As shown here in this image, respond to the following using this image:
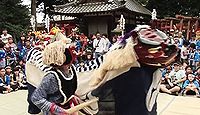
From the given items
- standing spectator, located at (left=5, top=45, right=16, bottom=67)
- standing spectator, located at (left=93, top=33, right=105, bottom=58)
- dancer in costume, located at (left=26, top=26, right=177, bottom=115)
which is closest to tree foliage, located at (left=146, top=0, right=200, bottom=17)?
standing spectator, located at (left=93, top=33, right=105, bottom=58)

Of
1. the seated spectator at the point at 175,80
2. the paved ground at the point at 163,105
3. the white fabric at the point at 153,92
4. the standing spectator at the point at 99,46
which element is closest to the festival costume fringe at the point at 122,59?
the white fabric at the point at 153,92

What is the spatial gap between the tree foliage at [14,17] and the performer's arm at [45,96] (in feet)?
34.1

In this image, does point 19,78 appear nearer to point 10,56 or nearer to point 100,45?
point 10,56

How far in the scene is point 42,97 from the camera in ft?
6.42

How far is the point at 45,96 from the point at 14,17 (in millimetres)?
11199

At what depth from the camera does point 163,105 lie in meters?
3.89

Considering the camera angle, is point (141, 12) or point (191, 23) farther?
point (141, 12)

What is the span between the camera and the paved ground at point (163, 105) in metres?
3.62

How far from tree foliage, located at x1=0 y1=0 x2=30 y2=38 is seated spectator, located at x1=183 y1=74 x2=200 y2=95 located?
26.1 feet

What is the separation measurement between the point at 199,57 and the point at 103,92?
641 centimetres

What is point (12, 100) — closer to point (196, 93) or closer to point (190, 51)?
point (196, 93)

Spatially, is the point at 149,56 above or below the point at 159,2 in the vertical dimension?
below

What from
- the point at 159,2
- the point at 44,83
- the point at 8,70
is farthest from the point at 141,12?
the point at 44,83

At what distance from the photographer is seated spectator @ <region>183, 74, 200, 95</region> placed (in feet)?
18.2
